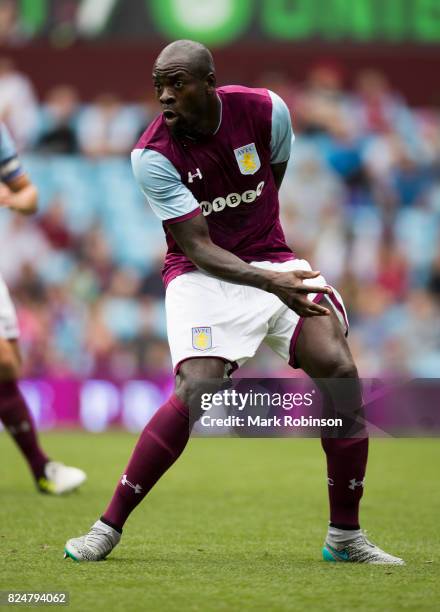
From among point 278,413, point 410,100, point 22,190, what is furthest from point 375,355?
point 278,413

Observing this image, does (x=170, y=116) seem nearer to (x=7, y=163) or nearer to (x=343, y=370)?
(x=343, y=370)

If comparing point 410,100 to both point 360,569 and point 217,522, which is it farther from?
point 360,569

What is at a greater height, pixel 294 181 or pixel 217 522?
pixel 294 181

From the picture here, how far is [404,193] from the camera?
50.4ft

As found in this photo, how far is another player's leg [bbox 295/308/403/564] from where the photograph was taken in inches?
185

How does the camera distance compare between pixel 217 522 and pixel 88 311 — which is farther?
pixel 88 311

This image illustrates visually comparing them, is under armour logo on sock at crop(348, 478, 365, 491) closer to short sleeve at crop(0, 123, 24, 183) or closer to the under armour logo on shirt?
the under armour logo on shirt

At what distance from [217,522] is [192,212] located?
1.98 m

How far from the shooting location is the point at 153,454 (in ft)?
15.2

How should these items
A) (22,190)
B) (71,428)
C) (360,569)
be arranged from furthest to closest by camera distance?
(71,428) → (22,190) → (360,569)

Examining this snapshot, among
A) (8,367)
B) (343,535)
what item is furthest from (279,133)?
(8,367)

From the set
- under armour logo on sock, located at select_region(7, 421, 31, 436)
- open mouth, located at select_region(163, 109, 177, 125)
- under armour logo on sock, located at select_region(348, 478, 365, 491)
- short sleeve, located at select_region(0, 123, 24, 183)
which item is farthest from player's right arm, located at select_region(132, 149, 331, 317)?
under armour logo on sock, located at select_region(7, 421, 31, 436)

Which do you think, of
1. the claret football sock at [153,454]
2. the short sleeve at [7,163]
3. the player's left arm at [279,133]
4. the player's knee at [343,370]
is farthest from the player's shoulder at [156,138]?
the short sleeve at [7,163]

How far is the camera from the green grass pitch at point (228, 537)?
392cm
